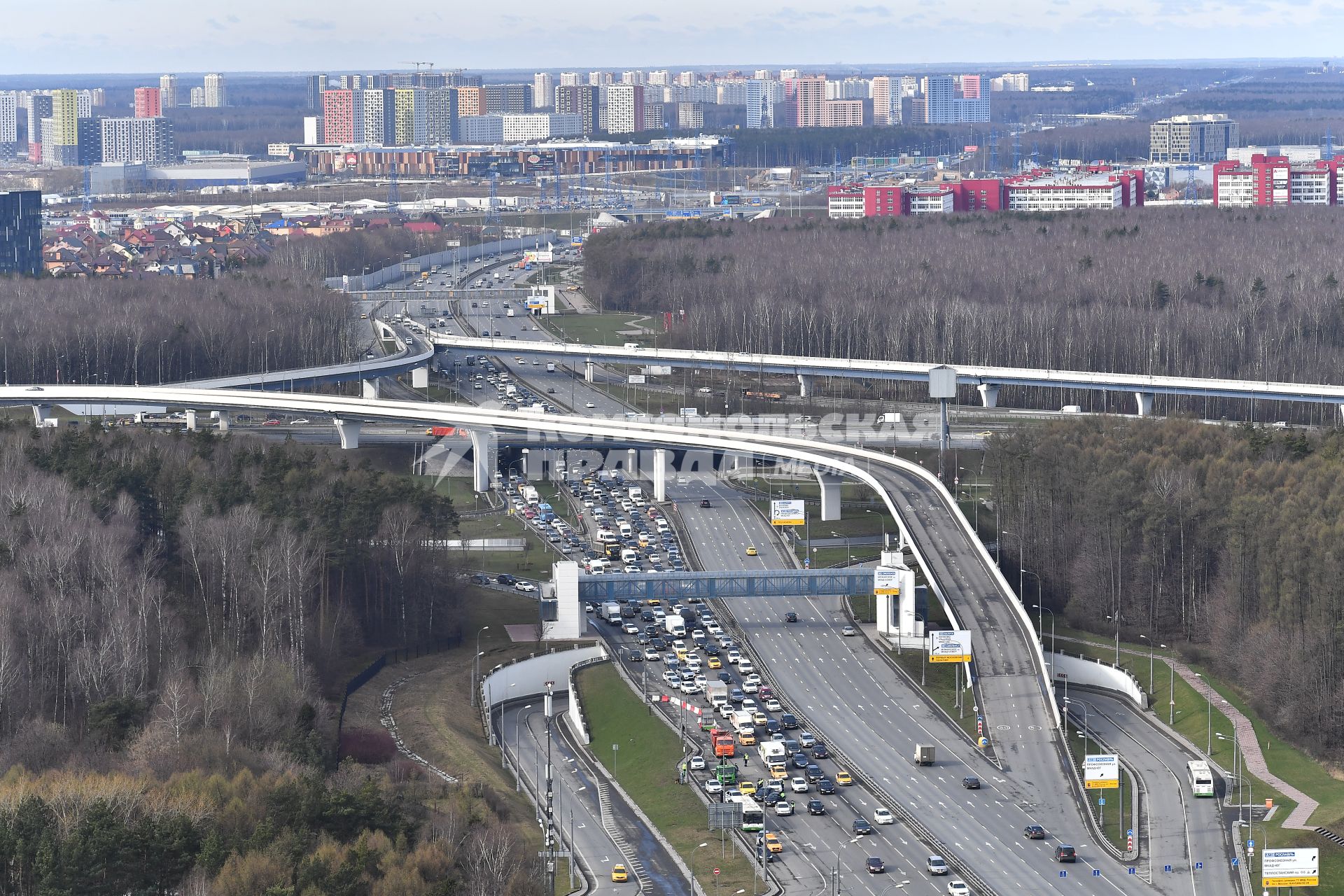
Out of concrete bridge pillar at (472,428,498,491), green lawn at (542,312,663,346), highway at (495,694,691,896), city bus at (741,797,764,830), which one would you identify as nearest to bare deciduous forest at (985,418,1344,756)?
city bus at (741,797,764,830)

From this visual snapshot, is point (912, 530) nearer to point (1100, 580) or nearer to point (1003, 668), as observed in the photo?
point (1100, 580)

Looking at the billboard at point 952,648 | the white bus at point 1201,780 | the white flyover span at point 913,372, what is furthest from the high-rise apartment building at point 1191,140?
the white bus at point 1201,780

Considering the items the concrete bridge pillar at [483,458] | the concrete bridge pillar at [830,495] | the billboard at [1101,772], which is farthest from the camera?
the concrete bridge pillar at [483,458]

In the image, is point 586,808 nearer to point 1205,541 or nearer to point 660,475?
point 1205,541

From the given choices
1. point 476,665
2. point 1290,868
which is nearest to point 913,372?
point 476,665

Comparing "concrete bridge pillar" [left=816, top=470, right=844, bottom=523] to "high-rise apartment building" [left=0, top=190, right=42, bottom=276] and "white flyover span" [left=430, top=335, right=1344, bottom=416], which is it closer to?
"white flyover span" [left=430, top=335, right=1344, bottom=416]

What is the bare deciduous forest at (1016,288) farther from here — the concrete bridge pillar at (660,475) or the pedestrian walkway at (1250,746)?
the pedestrian walkway at (1250,746)
